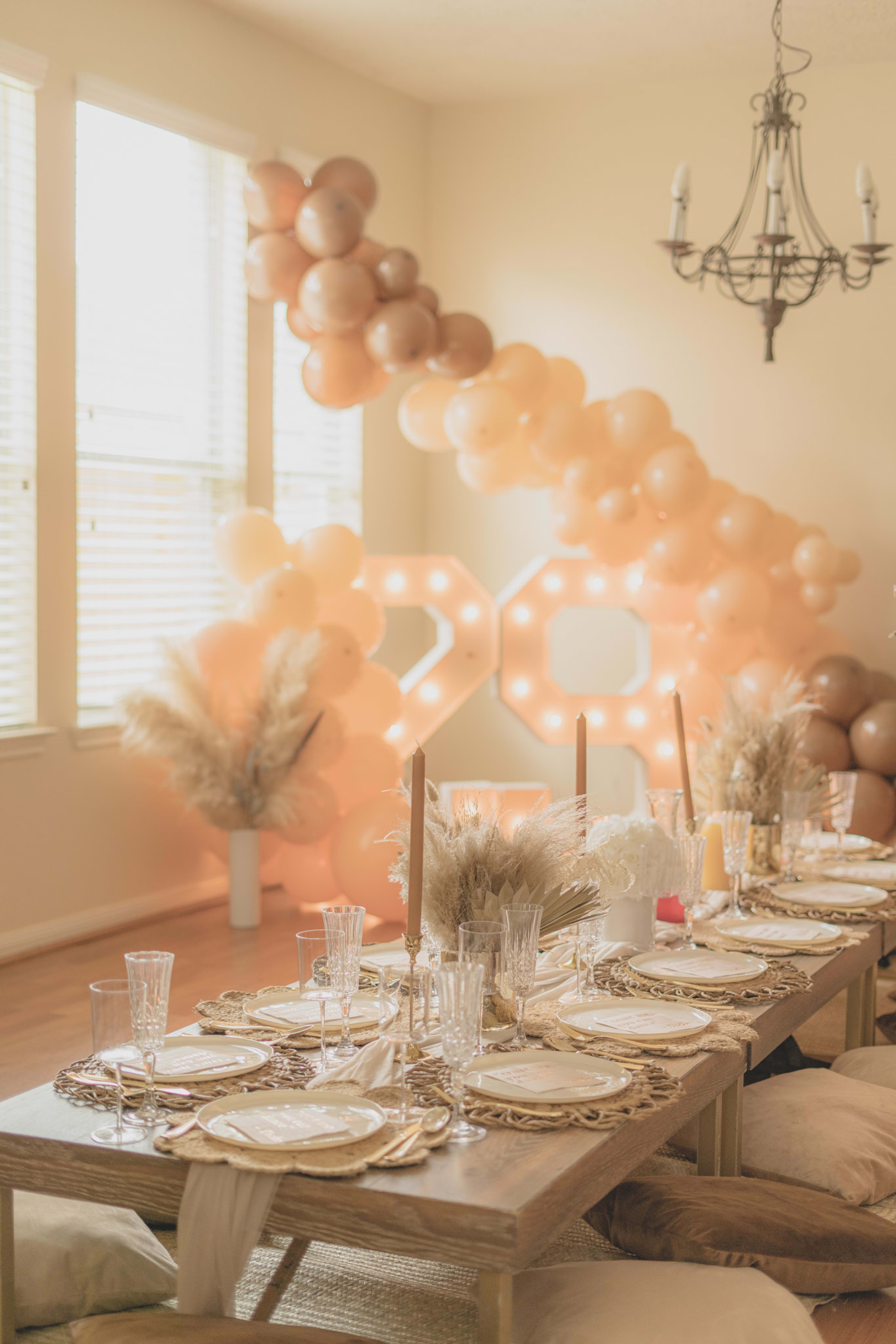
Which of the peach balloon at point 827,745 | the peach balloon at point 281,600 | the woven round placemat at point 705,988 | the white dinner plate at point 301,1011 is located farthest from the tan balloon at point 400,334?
the white dinner plate at point 301,1011

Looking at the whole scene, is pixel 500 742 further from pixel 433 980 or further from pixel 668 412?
pixel 433 980

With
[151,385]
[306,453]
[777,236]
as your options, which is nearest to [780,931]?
[777,236]

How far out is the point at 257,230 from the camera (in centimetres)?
557

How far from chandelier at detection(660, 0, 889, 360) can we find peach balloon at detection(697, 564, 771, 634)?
31.6 inches

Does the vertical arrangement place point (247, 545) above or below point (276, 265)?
below

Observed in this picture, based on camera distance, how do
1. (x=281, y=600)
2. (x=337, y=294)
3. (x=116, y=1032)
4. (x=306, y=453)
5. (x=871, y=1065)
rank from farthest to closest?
(x=306, y=453) < (x=281, y=600) < (x=337, y=294) < (x=871, y=1065) < (x=116, y=1032)

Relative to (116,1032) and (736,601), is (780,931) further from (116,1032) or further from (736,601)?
(736,601)

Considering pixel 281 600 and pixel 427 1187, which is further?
pixel 281 600

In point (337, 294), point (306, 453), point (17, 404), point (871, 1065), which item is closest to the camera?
point (871, 1065)

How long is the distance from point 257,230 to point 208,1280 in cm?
466

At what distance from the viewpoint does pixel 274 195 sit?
475cm

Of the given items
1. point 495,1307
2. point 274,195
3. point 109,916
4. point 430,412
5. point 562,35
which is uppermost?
point 562,35

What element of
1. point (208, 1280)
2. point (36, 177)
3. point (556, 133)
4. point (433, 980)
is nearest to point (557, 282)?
point (556, 133)

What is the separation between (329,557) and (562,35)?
244 centimetres
